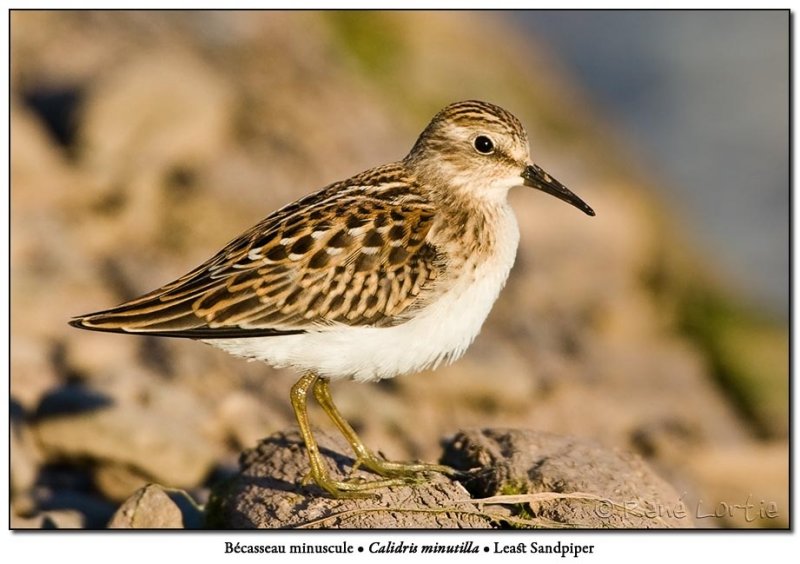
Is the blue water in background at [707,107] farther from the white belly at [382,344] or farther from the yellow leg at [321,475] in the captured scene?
the yellow leg at [321,475]

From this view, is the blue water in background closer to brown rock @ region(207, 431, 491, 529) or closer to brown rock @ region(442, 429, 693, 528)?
brown rock @ region(442, 429, 693, 528)

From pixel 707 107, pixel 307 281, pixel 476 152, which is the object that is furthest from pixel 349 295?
pixel 707 107

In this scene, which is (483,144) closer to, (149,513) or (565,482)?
(565,482)

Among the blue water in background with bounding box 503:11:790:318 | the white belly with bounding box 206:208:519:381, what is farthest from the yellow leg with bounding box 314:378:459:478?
the blue water in background with bounding box 503:11:790:318

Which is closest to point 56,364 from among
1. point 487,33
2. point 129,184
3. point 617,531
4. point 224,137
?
point 129,184

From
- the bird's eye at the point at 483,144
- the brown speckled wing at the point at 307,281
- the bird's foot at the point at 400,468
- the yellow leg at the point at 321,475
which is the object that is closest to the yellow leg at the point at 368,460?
the bird's foot at the point at 400,468
